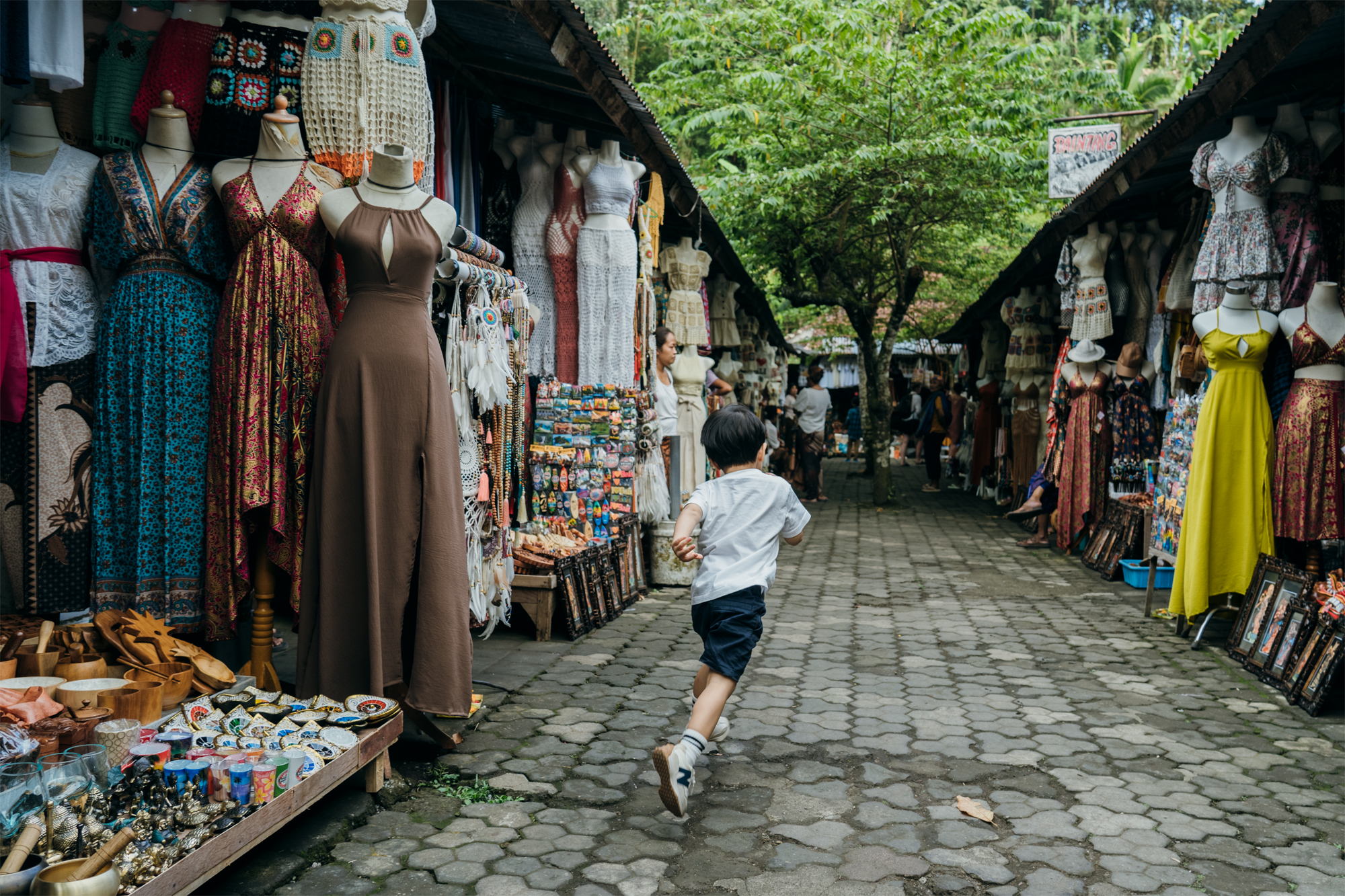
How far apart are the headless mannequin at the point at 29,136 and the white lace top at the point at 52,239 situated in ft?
0.08

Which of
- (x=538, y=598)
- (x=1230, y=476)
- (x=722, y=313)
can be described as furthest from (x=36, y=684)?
(x=722, y=313)

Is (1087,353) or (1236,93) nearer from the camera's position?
(1236,93)

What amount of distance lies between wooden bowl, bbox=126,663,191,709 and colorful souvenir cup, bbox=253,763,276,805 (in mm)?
669

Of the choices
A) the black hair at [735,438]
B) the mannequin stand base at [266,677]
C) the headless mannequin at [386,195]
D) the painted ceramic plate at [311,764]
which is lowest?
the painted ceramic plate at [311,764]

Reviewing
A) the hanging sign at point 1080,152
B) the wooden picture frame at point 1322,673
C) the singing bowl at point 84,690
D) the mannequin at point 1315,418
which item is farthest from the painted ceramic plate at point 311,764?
the hanging sign at point 1080,152

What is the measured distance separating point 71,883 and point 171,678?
3.95ft

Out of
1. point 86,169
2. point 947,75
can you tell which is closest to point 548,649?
point 86,169

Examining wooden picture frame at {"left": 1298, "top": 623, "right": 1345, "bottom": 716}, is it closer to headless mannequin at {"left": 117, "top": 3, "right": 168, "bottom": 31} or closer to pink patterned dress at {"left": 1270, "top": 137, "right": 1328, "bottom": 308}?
pink patterned dress at {"left": 1270, "top": 137, "right": 1328, "bottom": 308}

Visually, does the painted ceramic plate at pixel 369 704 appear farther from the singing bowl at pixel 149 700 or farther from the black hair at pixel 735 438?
the black hair at pixel 735 438

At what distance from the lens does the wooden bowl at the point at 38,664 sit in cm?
304

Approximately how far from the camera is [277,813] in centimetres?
257

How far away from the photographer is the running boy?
11.1 feet

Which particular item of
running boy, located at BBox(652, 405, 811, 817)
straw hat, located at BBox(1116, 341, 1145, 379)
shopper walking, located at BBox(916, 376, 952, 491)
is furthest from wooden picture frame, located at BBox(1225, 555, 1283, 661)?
shopper walking, located at BBox(916, 376, 952, 491)

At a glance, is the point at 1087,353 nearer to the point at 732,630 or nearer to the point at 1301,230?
the point at 1301,230
